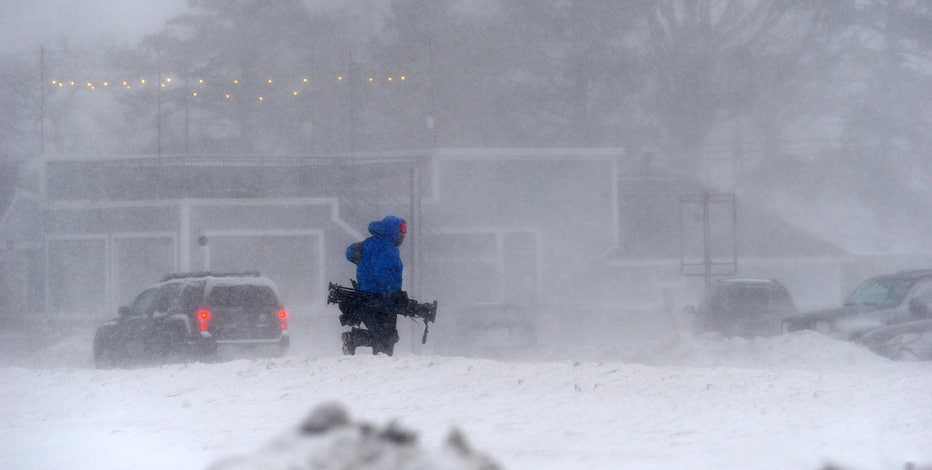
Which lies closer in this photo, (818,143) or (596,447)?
(596,447)

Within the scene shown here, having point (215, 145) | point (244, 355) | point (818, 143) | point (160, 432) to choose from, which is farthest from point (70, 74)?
point (160, 432)

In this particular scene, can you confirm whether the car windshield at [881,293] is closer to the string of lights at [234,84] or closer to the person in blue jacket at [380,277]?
the person in blue jacket at [380,277]

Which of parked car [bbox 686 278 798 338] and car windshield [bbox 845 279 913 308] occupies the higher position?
car windshield [bbox 845 279 913 308]

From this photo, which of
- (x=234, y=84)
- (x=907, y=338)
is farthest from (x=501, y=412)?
(x=234, y=84)

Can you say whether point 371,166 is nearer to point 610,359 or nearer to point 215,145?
point 215,145

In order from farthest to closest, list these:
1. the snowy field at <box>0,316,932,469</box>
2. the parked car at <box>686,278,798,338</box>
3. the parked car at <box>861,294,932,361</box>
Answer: the parked car at <box>686,278,798,338</box>, the parked car at <box>861,294,932,361</box>, the snowy field at <box>0,316,932,469</box>

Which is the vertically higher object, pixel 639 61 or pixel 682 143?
pixel 639 61

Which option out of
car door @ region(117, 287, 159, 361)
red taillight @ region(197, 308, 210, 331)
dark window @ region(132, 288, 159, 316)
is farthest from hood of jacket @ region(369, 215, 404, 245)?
dark window @ region(132, 288, 159, 316)

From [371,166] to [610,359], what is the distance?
61.6ft

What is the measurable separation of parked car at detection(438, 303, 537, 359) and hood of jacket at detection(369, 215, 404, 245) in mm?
10186

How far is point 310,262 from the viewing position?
3117 centimetres

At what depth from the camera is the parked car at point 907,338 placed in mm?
13312

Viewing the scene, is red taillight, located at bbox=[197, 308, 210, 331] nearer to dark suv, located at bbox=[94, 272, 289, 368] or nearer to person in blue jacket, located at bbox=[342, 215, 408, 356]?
dark suv, located at bbox=[94, 272, 289, 368]

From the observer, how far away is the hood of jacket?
10.5 metres
